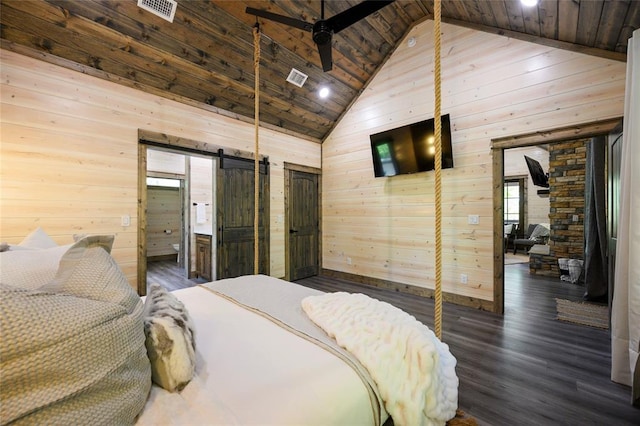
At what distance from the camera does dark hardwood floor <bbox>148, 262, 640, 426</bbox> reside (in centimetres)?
164

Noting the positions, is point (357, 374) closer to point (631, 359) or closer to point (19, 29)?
point (631, 359)

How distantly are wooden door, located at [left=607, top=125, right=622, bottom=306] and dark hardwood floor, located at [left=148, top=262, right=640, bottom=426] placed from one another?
0.73 metres

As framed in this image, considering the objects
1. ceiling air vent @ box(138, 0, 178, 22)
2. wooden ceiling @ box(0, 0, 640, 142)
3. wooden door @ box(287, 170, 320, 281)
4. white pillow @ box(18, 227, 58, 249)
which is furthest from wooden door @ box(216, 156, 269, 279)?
white pillow @ box(18, 227, 58, 249)

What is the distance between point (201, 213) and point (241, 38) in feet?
10.2

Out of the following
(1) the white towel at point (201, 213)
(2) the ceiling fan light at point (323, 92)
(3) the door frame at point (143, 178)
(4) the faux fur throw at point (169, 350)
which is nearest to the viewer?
(4) the faux fur throw at point (169, 350)

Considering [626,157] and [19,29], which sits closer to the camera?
[626,157]

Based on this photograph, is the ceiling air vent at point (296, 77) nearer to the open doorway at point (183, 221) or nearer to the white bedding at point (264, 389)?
the open doorway at point (183, 221)

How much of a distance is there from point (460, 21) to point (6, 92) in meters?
5.26

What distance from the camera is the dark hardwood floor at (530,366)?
164cm

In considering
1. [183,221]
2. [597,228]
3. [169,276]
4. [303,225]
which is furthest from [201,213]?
[597,228]

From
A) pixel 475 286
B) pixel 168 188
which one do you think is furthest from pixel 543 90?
pixel 168 188

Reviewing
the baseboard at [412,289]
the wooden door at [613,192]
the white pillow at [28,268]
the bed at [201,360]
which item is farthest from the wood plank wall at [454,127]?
the white pillow at [28,268]

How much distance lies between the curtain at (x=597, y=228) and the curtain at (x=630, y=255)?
1.99 m

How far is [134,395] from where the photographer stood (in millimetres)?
739
